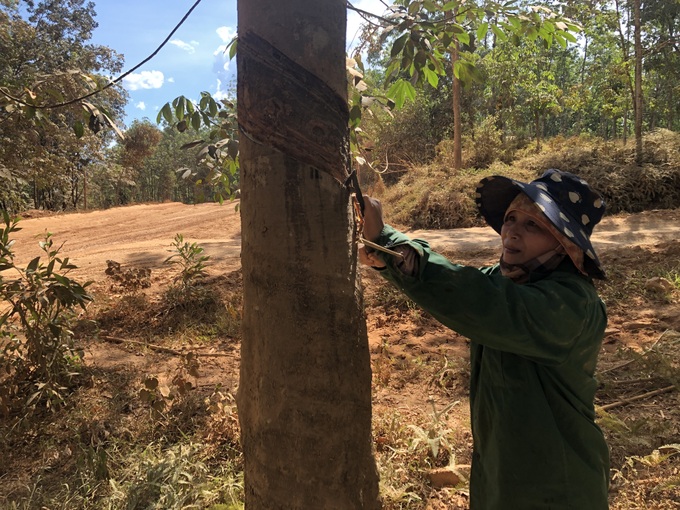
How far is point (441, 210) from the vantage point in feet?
37.2

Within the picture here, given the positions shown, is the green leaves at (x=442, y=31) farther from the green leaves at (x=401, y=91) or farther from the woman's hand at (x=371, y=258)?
the woman's hand at (x=371, y=258)

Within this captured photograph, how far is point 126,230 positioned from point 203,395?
12240 mm

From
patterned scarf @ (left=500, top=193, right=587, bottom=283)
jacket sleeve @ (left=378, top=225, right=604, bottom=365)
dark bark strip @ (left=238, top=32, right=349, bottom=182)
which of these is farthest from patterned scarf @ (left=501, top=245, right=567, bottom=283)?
dark bark strip @ (left=238, top=32, right=349, bottom=182)

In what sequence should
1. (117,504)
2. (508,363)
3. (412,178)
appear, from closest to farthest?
1. (508,363)
2. (117,504)
3. (412,178)

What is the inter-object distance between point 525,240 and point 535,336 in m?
0.35

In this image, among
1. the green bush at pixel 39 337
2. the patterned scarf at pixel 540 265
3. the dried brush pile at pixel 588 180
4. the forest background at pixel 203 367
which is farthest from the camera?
the dried brush pile at pixel 588 180

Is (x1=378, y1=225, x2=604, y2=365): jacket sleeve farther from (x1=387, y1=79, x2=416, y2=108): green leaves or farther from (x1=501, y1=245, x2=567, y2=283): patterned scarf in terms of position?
(x1=387, y1=79, x2=416, y2=108): green leaves

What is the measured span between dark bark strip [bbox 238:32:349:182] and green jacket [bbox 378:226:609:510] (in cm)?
30

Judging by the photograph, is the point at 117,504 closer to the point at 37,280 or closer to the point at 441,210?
the point at 37,280

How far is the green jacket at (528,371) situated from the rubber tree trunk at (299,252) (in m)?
0.19

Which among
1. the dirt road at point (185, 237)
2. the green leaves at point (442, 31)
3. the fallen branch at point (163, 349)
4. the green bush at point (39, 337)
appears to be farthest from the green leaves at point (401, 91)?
the dirt road at point (185, 237)

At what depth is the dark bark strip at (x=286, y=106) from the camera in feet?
3.70

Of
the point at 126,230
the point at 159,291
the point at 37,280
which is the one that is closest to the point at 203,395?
the point at 37,280

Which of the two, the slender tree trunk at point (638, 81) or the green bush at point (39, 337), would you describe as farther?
the slender tree trunk at point (638, 81)
